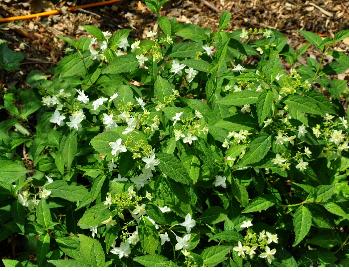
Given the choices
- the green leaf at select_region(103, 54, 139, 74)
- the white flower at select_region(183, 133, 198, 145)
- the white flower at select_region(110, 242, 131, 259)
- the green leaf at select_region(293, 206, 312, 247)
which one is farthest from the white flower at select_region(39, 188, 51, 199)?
the green leaf at select_region(293, 206, 312, 247)

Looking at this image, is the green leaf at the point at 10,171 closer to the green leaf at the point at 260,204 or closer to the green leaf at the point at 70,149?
the green leaf at the point at 70,149

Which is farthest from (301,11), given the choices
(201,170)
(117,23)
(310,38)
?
(201,170)

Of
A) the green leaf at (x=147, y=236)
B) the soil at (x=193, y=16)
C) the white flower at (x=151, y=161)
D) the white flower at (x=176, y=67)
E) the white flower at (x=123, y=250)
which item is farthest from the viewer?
the soil at (x=193, y=16)

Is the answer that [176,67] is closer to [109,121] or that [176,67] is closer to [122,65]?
[122,65]

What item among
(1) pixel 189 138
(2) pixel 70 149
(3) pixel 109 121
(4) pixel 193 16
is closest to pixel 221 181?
(1) pixel 189 138

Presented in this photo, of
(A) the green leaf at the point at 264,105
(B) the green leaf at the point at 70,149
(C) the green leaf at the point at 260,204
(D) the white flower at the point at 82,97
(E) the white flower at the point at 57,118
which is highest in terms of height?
(A) the green leaf at the point at 264,105

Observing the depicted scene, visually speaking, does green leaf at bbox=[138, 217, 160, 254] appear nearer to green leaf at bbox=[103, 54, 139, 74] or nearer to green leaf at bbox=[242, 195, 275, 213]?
green leaf at bbox=[242, 195, 275, 213]

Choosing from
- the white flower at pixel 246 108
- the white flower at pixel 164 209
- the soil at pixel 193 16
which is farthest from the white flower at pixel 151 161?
the soil at pixel 193 16

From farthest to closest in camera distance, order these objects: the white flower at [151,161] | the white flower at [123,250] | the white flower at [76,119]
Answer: the white flower at [76,119] → the white flower at [123,250] → the white flower at [151,161]
